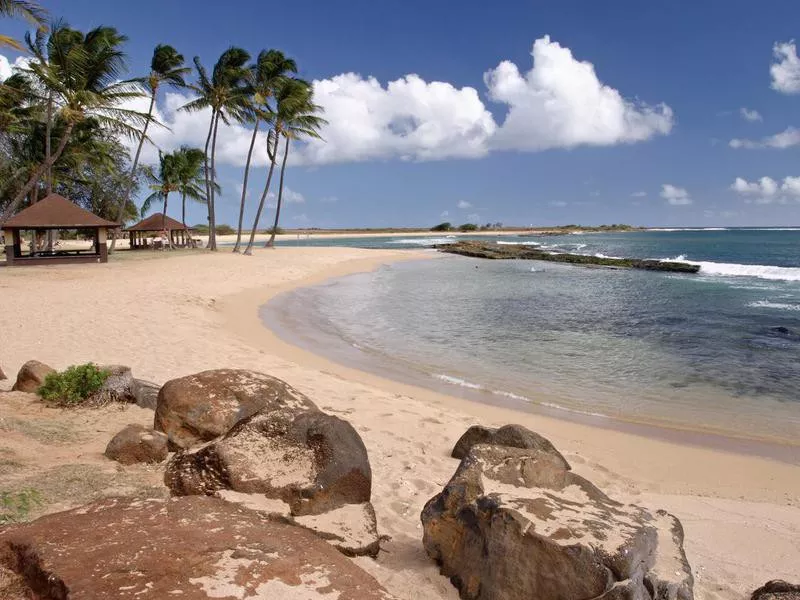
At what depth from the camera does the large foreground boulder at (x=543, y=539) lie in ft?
9.63

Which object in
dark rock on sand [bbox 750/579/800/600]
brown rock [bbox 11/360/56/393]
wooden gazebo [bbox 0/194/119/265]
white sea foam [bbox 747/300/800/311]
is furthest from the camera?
wooden gazebo [bbox 0/194/119/265]

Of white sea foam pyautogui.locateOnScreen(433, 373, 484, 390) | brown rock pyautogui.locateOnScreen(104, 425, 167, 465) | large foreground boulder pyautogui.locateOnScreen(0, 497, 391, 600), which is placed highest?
large foreground boulder pyautogui.locateOnScreen(0, 497, 391, 600)

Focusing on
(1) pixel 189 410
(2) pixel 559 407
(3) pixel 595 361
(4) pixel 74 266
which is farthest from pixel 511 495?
(4) pixel 74 266

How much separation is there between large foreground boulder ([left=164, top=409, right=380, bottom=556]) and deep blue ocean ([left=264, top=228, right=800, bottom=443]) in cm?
495

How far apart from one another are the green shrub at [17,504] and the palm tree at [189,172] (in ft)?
149

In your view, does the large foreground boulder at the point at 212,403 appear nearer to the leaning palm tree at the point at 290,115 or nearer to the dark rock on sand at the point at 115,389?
the dark rock on sand at the point at 115,389

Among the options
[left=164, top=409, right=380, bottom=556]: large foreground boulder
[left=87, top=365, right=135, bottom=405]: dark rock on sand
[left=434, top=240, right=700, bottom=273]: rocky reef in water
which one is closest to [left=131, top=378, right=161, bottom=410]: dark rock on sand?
A: [left=87, top=365, right=135, bottom=405]: dark rock on sand

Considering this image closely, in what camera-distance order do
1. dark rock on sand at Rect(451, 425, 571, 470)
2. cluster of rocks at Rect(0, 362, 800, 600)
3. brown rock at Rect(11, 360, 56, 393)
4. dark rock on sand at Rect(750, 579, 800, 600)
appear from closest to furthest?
cluster of rocks at Rect(0, 362, 800, 600)
dark rock on sand at Rect(750, 579, 800, 600)
dark rock on sand at Rect(451, 425, 571, 470)
brown rock at Rect(11, 360, 56, 393)

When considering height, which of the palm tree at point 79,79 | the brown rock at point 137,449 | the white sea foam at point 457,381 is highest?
the palm tree at point 79,79

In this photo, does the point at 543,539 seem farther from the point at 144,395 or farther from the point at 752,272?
the point at 752,272

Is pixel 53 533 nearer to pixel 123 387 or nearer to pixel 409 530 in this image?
pixel 409 530

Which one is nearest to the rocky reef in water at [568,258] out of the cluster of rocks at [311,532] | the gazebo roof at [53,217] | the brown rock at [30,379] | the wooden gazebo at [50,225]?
the wooden gazebo at [50,225]

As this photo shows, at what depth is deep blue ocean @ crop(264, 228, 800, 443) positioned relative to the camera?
8.76 meters

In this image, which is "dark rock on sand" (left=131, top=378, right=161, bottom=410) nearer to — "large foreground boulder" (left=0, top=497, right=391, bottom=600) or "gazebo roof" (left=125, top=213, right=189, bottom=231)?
"large foreground boulder" (left=0, top=497, right=391, bottom=600)
